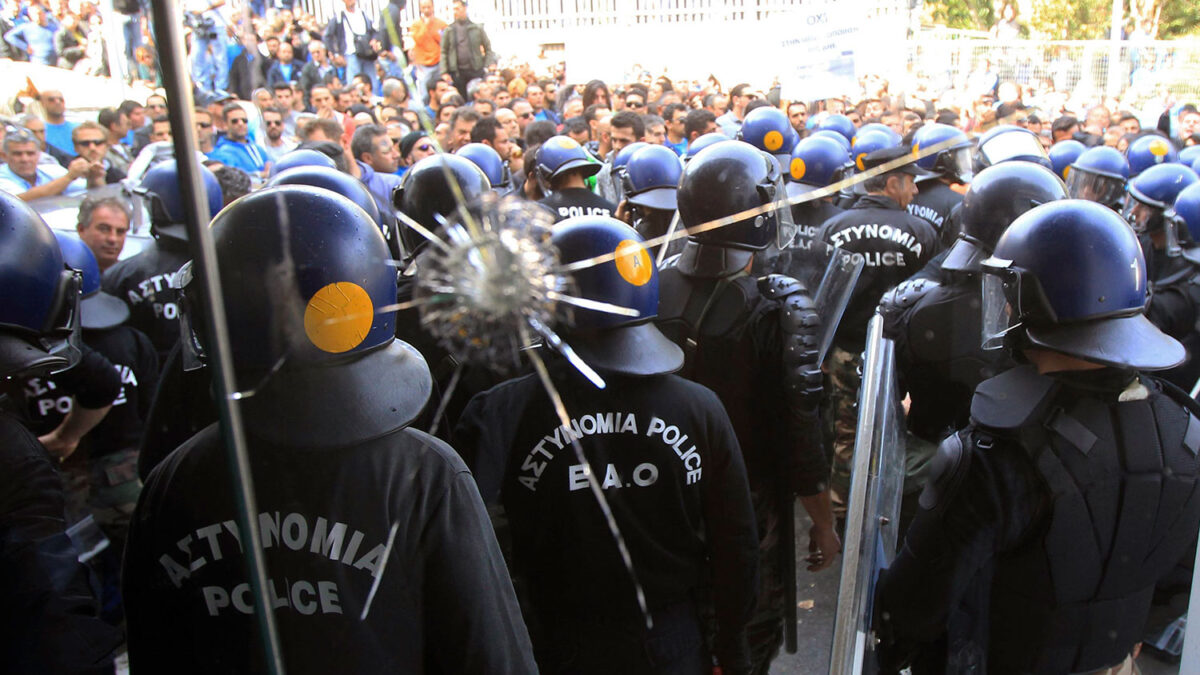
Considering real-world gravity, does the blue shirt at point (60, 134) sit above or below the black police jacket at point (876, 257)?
above

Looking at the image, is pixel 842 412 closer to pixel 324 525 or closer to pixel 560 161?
pixel 560 161

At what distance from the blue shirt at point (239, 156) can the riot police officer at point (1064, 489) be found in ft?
5.71

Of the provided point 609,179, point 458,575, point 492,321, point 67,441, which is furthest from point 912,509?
point 609,179

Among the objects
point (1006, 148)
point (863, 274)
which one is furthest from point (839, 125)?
point (863, 274)

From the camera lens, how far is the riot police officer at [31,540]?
1.54m

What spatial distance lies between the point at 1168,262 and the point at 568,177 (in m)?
3.05

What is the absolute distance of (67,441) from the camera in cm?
272

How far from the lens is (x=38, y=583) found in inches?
61.6

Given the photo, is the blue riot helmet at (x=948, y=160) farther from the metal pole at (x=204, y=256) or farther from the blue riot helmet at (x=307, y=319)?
the metal pole at (x=204, y=256)

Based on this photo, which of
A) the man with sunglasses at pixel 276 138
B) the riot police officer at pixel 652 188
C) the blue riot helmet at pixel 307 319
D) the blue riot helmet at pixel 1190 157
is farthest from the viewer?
the blue riot helmet at pixel 1190 157

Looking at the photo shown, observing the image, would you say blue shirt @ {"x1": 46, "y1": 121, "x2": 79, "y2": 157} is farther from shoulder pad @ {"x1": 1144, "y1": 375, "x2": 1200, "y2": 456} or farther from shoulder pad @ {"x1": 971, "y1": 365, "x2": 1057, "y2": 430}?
shoulder pad @ {"x1": 1144, "y1": 375, "x2": 1200, "y2": 456}

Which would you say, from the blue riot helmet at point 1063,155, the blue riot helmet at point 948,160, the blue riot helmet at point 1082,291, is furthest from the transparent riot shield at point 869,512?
the blue riot helmet at point 1063,155

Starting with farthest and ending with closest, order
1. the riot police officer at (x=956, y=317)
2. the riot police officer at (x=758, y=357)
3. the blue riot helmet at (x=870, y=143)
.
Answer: the blue riot helmet at (x=870, y=143), the riot police officer at (x=956, y=317), the riot police officer at (x=758, y=357)

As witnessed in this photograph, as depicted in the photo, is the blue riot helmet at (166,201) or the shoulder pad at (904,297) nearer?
the blue riot helmet at (166,201)
